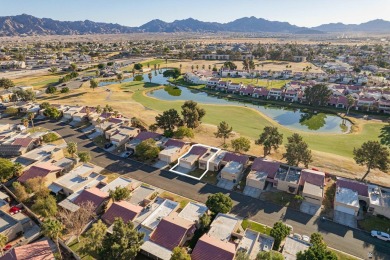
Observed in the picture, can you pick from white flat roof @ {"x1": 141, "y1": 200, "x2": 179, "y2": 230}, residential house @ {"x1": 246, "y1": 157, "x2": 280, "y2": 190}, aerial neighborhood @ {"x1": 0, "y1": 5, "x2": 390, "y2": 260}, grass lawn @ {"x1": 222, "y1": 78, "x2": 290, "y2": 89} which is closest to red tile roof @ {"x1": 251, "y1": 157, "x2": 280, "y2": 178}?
residential house @ {"x1": 246, "y1": 157, "x2": 280, "y2": 190}

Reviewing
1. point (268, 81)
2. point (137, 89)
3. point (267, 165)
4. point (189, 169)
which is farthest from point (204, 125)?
point (268, 81)

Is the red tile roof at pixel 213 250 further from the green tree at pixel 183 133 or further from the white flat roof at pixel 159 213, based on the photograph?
the green tree at pixel 183 133

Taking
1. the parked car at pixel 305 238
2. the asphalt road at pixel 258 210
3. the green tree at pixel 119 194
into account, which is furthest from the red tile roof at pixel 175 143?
the parked car at pixel 305 238

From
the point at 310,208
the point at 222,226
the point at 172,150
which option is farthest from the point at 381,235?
the point at 172,150

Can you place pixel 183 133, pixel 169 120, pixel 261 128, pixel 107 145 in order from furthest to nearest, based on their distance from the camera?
1. pixel 261 128
2. pixel 169 120
3. pixel 107 145
4. pixel 183 133

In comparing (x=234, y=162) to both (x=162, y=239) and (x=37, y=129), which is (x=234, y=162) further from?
(x=37, y=129)

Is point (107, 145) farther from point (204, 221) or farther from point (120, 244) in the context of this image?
point (120, 244)
